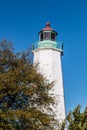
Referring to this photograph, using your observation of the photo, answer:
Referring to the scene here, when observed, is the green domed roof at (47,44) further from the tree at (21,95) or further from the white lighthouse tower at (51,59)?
the tree at (21,95)

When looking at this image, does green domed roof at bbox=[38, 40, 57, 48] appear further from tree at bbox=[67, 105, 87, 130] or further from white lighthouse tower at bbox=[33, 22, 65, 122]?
tree at bbox=[67, 105, 87, 130]

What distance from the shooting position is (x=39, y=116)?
22.6m

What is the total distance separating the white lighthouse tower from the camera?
1419 inches

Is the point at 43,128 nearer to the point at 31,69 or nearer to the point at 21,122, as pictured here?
the point at 21,122

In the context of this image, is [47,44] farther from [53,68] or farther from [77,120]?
[77,120]

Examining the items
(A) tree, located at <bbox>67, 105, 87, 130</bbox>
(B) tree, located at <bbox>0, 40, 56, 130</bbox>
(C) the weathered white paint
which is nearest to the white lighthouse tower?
(C) the weathered white paint

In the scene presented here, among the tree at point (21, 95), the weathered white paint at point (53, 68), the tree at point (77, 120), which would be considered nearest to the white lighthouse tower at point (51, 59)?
the weathered white paint at point (53, 68)

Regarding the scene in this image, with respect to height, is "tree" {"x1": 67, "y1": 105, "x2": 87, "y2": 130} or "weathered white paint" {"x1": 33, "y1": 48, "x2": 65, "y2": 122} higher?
"weathered white paint" {"x1": 33, "y1": 48, "x2": 65, "y2": 122}

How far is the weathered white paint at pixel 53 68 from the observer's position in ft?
117

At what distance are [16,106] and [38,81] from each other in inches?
101

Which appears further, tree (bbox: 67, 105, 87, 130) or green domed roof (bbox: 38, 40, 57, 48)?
green domed roof (bbox: 38, 40, 57, 48)

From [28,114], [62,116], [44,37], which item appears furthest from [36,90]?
[44,37]

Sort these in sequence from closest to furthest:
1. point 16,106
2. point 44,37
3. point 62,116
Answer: point 16,106, point 62,116, point 44,37

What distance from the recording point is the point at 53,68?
37.4 meters
